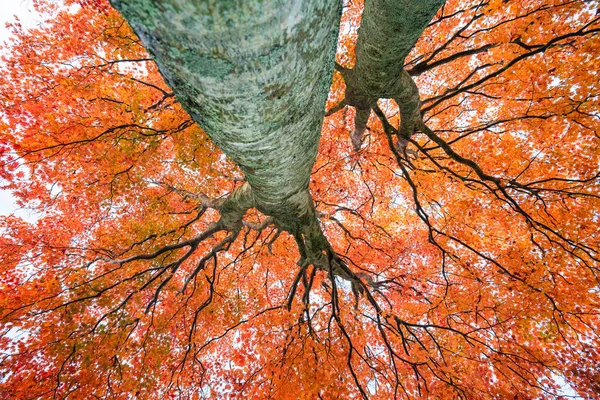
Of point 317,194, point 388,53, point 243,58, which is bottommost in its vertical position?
point 243,58

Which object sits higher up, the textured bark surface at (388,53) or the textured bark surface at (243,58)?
the textured bark surface at (388,53)

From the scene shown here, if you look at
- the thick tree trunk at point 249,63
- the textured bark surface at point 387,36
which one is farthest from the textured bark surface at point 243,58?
the textured bark surface at point 387,36

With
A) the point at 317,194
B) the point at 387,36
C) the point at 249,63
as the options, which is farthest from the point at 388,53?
the point at 317,194

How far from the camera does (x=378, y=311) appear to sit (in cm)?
356

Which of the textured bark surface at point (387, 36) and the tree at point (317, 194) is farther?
the tree at point (317, 194)

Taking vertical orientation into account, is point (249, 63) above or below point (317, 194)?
below

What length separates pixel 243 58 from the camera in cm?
49

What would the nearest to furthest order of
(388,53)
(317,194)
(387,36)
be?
1. (387,36)
2. (388,53)
3. (317,194)

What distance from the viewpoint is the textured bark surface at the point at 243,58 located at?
→ 0.40m

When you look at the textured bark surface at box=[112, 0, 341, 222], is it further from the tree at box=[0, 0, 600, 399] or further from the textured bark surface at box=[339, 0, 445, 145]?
the textured bark surface at box=[339, 0, 445, 145]

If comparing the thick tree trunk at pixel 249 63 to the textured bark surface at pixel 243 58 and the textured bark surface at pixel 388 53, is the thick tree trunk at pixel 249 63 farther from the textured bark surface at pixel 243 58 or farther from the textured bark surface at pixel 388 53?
the textured bark surface at pixel 388 53

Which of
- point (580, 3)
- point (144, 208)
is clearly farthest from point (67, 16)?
point (580, 3)

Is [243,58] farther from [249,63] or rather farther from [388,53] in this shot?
[388,53]

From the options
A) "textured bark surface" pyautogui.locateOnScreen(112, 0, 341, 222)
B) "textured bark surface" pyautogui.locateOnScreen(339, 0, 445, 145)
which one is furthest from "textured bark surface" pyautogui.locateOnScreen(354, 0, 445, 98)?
"textured bark surface" pyautogui.locateOnScreen(112, 0, 341, 222)
